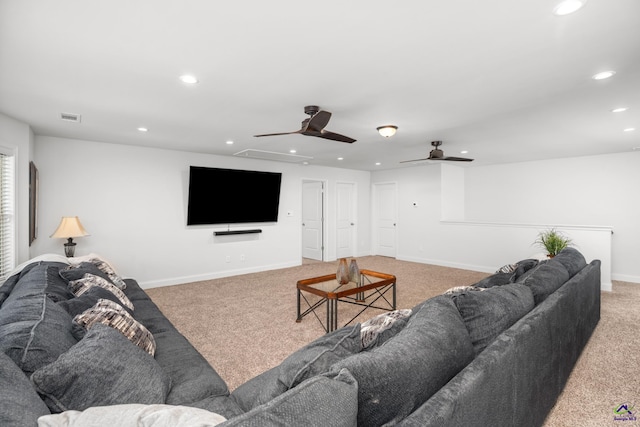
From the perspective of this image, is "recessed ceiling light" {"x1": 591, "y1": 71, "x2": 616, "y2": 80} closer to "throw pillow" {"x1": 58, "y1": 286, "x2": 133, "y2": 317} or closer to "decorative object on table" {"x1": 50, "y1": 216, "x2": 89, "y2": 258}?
"throw pillow" {"x1": 58, "y1": 286, "x2": 133, "y2": 317}

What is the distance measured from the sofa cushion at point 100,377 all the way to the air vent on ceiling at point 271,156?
442cm

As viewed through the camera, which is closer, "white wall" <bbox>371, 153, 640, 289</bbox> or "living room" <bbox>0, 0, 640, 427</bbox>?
"living room" <bbox>0, 0, 640, 427</bbox>

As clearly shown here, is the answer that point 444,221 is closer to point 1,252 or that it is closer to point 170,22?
point 170,22

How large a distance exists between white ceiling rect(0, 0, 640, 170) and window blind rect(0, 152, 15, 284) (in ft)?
1.84

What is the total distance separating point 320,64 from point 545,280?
7.17 feet

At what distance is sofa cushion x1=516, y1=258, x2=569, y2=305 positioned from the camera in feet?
7.17

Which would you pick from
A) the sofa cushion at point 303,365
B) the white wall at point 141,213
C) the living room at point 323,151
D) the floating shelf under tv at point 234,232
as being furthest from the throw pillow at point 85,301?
the floating shelf under tv at point 234,232

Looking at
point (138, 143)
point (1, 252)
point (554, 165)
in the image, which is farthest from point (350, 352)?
point (554, 165)

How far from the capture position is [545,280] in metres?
2.34

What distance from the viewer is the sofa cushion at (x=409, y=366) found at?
98 cm

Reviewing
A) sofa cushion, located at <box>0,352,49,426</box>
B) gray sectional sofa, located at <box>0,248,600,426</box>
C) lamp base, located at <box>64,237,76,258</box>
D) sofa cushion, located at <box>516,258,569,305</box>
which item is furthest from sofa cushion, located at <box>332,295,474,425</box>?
lamp base, located at <box>64,237,76,258</box>

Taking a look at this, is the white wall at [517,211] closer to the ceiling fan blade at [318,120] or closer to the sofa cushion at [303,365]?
the ceiling fan blade at [318,120]

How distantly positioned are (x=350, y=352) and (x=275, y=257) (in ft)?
18.5

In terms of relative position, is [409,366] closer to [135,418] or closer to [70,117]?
[135,418]
